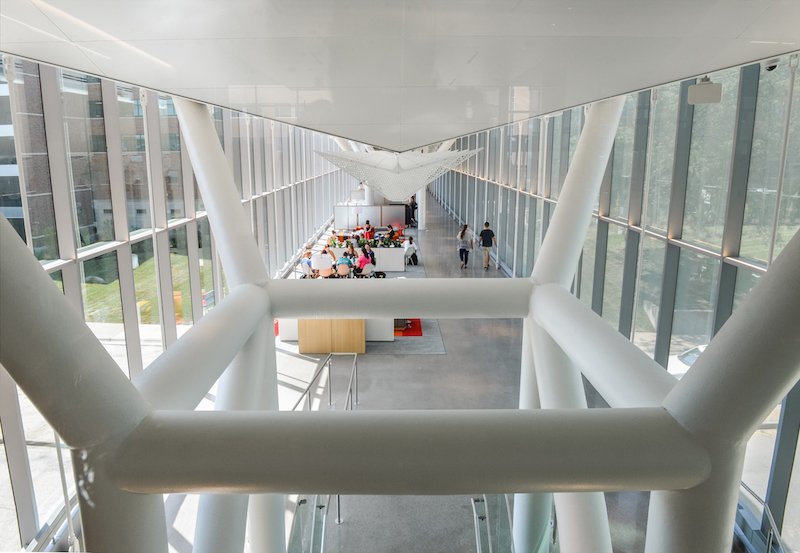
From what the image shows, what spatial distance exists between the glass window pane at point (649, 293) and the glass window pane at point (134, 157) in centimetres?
882

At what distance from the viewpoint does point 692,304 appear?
912 cm

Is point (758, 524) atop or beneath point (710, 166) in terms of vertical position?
beneath

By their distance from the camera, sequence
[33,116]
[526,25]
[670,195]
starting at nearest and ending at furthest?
[526,25]
[33,116]
[670,195]

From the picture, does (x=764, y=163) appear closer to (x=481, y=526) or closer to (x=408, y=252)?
(x=481, y=526)

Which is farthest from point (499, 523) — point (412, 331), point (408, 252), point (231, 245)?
point (408, 252)

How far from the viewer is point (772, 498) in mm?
7094

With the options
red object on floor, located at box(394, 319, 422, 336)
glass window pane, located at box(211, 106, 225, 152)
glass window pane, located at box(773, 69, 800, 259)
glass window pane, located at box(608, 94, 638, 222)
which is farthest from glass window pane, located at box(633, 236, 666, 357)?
glass window pane, located at box(211, 106, 225, 152)

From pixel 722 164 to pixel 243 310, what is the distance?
22.4 feet

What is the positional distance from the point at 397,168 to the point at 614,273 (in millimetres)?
5011

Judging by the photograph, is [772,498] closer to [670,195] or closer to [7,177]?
[670,195]

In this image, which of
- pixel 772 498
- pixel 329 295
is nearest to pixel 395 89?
pixel 329 295

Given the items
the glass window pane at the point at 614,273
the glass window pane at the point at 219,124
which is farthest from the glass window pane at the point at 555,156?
the glass window pane at the point at 219,124

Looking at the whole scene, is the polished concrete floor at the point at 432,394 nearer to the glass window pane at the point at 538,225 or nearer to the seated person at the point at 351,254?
the glass window pane at the point at 538,225

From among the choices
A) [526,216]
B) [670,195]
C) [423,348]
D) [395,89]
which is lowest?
[423,348]
